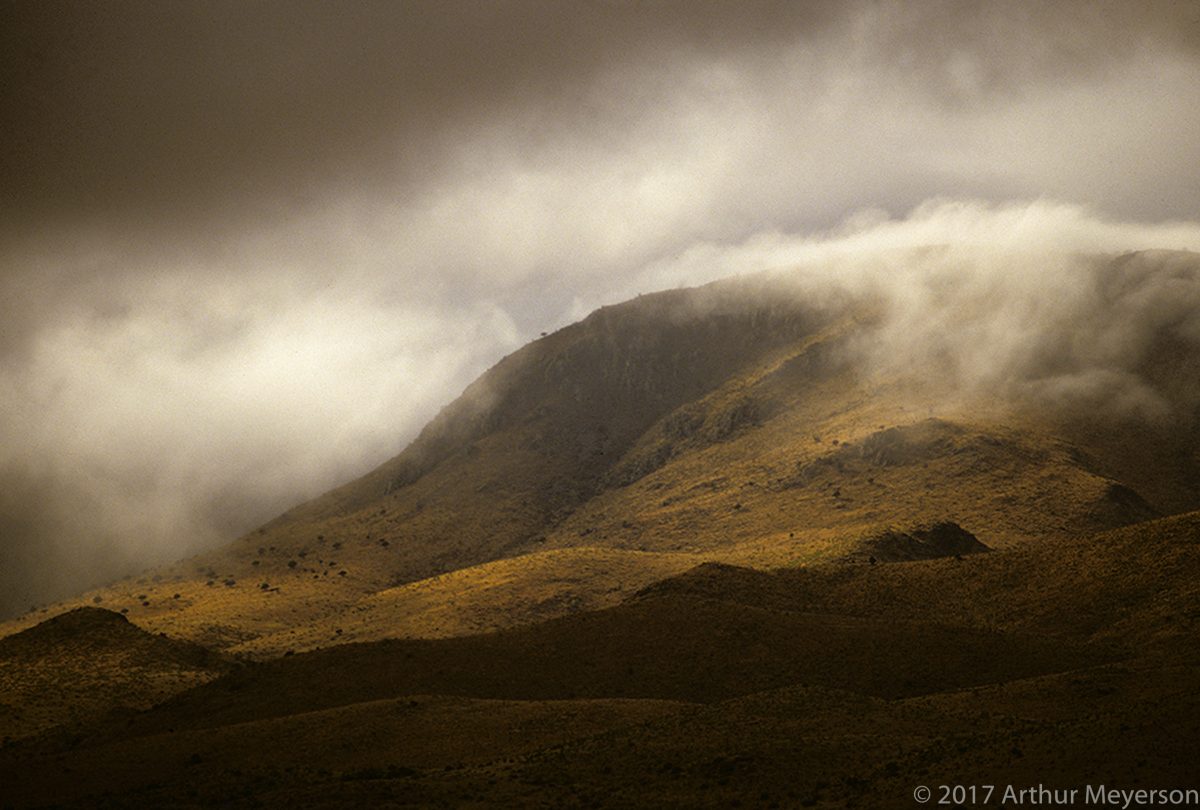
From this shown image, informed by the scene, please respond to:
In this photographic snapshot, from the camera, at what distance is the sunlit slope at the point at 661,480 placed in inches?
3957

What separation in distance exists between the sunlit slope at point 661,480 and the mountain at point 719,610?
0.67 m

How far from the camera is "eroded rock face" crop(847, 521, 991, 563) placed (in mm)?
84125

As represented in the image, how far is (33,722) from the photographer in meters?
53.2

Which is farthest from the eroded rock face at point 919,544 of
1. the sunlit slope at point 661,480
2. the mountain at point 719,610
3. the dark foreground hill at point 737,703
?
the dark foreground hill at point 737,703

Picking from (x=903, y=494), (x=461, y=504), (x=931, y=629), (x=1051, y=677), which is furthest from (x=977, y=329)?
(x=1051, y=677)

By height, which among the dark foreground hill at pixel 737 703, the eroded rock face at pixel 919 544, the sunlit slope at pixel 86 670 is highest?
the sunlit slope at pixel 86 670

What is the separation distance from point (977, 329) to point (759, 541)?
61.6 metres

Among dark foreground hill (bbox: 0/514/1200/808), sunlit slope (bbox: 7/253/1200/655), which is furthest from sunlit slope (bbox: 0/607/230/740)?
sunlit slope (bbox: 7/253/1200/655)

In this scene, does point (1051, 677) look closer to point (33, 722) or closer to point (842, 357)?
point (33, 722)

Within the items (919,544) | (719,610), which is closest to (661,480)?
(919,544)

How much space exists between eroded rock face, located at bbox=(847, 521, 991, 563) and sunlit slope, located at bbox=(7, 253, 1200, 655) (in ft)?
7.88

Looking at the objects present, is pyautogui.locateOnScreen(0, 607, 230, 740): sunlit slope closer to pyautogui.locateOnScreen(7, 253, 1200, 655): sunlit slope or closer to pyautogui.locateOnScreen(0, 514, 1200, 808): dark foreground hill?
pyautogui.locateOnScreen(0, 514, 1200, 808): dark foreground hill

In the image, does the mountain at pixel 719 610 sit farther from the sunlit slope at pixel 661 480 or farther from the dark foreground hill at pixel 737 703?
the sunlit slope at pixel 661 480

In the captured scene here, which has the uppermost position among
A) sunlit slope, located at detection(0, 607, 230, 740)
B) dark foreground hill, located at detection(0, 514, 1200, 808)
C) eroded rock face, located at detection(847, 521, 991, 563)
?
sunlit slope, located at detection(0, 607, 230, 740)
